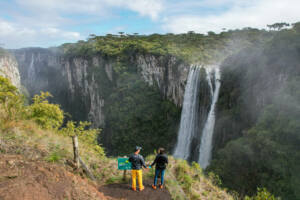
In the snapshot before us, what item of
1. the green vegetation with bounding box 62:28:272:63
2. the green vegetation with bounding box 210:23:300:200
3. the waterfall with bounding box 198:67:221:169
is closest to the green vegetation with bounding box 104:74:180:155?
the green vegetation with bounding box 62:28:272:63

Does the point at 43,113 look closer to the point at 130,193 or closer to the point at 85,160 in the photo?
the point at 85,160

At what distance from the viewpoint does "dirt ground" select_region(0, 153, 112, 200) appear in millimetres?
3941

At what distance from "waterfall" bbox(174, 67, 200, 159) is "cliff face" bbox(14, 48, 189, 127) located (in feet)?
8.73

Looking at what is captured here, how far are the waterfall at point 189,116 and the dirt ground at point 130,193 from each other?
67.5 feet

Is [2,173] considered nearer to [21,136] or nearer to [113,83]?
[21,136]

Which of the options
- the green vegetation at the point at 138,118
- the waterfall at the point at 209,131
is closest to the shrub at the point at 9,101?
the waterfall at the point at 209,131

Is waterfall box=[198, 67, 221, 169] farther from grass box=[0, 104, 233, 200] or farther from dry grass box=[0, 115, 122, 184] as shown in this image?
dry grass box=[0, 115, 122, 184]

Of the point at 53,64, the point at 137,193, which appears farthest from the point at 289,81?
the point at 53,64

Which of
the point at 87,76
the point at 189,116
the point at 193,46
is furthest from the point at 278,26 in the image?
the point at 87,76

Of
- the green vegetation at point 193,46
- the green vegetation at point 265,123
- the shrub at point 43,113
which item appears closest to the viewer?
the shrub at point 43,113

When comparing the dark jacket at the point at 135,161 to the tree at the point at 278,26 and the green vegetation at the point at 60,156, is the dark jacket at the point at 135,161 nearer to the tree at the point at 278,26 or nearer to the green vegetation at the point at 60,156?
the green vegetation at the point at 60,156

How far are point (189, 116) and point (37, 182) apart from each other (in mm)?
24397

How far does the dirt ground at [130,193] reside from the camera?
5477 mm

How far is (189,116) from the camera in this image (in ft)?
90.1
